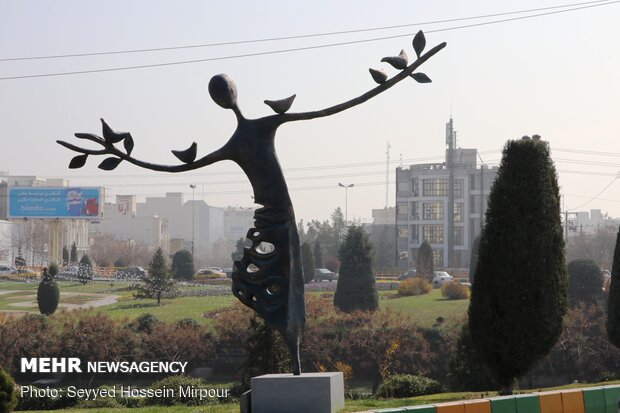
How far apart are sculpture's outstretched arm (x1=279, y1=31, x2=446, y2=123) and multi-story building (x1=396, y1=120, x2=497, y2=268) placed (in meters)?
67.9

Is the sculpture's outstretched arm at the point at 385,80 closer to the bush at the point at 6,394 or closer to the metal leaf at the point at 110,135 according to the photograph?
the metal leaf at the point at 110,135

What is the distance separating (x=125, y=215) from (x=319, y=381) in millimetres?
127440

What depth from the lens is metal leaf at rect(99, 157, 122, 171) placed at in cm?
1176

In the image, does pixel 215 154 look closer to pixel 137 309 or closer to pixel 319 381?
pixel 319 381

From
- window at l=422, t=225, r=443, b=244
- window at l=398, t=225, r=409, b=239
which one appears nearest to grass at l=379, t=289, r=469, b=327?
window at l=422, t=225, r=443, b=244

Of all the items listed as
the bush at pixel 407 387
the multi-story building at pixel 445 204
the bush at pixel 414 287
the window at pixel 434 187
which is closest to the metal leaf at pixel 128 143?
the bush at pixel 407 387

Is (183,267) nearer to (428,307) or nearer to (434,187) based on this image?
(428,307)

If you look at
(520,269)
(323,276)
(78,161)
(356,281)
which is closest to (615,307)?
(520,269)

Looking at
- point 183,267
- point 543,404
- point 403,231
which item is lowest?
point 543,404

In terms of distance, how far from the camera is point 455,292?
42500mm

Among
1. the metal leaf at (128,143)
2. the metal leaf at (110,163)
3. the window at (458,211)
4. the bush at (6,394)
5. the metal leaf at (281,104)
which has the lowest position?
the bush at (6,394)

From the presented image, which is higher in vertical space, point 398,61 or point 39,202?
point 39,202

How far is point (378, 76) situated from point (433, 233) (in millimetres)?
72611

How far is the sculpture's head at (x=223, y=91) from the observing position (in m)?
11.6
